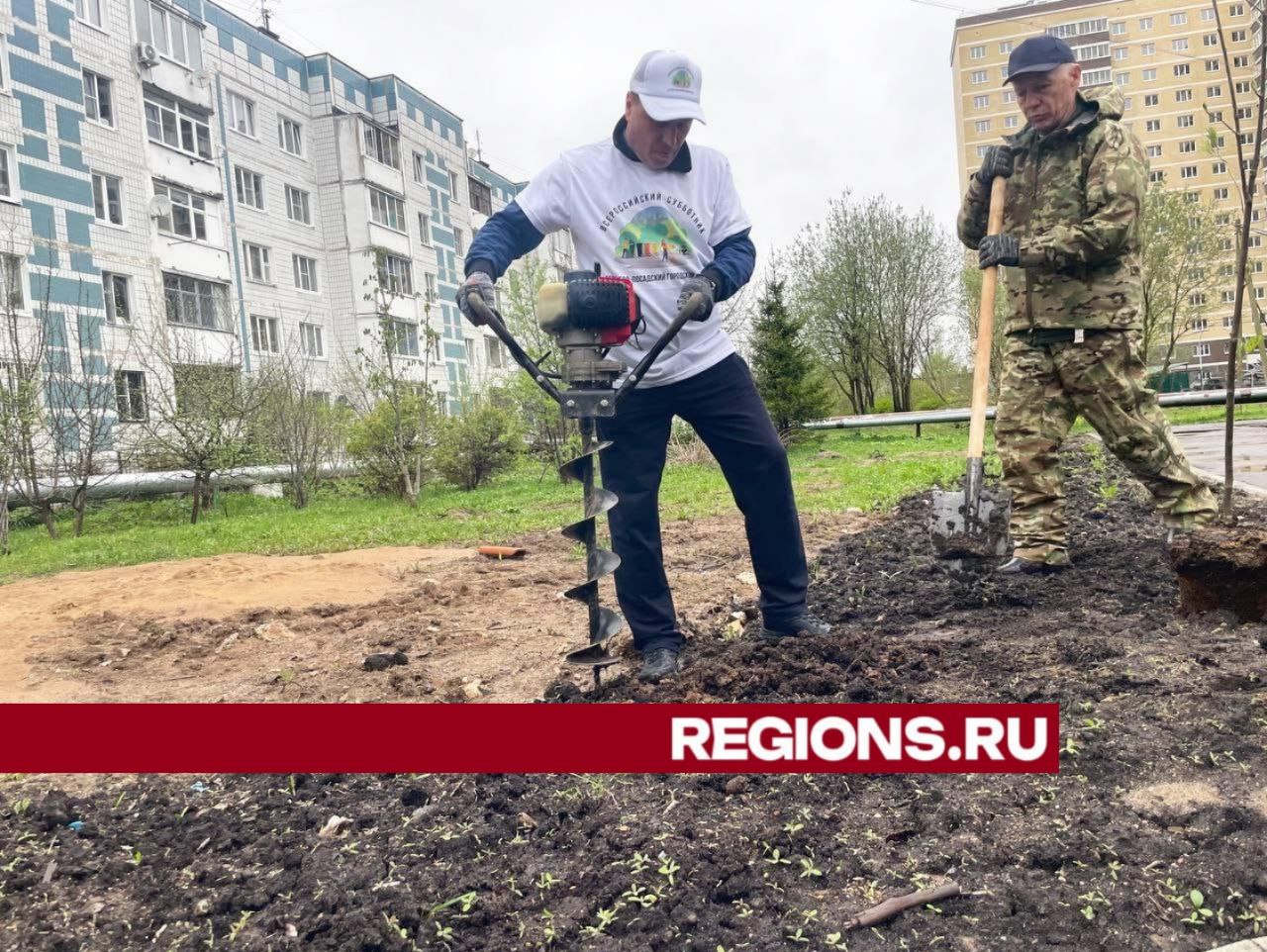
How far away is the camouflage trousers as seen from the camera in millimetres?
4223

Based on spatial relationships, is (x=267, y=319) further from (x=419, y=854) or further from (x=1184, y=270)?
(x=419, y=854)

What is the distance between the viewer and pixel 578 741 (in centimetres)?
282

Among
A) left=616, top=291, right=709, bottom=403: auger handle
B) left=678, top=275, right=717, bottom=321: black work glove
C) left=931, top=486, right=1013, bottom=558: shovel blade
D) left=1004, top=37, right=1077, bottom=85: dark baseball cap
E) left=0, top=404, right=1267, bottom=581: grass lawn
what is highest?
left=1004, top=37, right=1077, bottom=85: dark baseball cap

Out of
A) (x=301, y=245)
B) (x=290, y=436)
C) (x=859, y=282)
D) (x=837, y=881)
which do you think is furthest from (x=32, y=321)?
(x=859, y=282)

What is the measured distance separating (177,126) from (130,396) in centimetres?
955

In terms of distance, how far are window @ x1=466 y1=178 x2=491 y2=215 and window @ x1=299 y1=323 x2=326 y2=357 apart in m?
15.1

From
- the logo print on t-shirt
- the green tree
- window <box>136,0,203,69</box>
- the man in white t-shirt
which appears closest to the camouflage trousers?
the man in white t-shirt

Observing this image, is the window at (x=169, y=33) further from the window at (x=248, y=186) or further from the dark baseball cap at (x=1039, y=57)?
the dark baseball cap at (x=1039, y=57)

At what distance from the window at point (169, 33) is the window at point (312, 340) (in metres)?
8.08

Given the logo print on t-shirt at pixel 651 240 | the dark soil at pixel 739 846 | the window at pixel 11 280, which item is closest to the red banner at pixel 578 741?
the dark soil at pixel 739 846

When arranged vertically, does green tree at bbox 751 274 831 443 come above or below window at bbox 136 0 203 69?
Result: below

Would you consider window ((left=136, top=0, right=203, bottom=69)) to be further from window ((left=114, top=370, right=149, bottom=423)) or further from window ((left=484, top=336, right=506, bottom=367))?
window ((left=484, top=336, right=506, bottom=367))

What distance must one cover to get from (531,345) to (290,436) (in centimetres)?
477

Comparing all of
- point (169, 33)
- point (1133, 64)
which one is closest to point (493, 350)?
point (169, 33)
